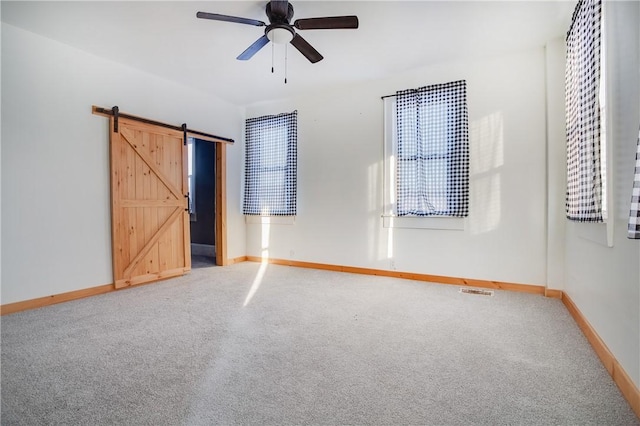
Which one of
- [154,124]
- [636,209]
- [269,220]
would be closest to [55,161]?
[154,124]

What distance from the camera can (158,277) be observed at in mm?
3994

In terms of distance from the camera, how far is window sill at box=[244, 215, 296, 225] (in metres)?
4.88

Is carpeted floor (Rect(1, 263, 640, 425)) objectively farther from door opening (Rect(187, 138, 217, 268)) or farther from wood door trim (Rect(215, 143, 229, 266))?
door opening (Rect(187, 138, 217, 268))

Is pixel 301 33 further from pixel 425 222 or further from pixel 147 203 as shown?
pixel 147 203

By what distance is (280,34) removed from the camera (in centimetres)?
255

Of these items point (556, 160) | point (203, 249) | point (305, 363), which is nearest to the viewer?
point (305, 363)

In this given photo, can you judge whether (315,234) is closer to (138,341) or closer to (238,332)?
(238,332)

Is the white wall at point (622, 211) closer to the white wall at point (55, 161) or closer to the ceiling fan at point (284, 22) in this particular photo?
the ceiling fan at point (284, 22)

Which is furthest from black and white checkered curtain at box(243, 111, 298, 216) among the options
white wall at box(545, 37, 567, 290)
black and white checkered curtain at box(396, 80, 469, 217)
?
white wall at box(545, 37, 567, 290)

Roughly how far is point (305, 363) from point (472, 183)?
2.80 meters

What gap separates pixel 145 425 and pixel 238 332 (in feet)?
3.34

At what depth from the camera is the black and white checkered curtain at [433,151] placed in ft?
11.7

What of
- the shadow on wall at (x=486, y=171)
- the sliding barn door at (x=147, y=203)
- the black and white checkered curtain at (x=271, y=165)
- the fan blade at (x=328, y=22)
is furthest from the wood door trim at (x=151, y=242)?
the shadow on wall at (x=486, y=171)

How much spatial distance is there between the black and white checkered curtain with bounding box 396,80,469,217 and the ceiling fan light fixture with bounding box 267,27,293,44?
72.2 inches
